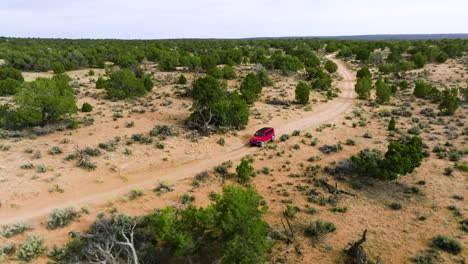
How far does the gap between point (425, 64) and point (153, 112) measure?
2899 inches

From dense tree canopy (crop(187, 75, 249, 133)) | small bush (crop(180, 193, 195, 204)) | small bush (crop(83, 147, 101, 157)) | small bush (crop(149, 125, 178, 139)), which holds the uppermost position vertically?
dense tree canopy (crop(187, 75, 249, 133))

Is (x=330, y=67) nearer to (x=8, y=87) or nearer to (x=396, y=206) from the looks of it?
(x=396, y=206)

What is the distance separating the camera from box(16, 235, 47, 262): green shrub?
14070mm

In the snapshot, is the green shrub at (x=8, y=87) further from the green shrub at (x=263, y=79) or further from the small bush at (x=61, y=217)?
the green shrub at (x=263, y=79)

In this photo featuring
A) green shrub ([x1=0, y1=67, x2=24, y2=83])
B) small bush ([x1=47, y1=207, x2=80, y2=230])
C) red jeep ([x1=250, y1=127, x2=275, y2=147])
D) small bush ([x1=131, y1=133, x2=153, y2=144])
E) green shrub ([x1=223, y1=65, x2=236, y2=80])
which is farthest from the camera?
green shrub ([x1=223, y1=65, x2=236, y2=80])

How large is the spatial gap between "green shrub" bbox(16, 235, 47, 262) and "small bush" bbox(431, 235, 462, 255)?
22.6 m

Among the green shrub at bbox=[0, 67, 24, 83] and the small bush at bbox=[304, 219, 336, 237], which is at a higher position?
the green shrub at bbox=[0, 67, 24, 83]

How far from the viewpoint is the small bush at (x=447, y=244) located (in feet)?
46.6

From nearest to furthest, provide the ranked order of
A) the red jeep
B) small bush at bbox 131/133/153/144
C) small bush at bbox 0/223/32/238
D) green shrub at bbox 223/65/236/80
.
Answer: small bush at bbox 0/223/32/238 < the red jeep < small bush at bbox 131/133/153/144 < green shrub at bbox 223/65/236/80

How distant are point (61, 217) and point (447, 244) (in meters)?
23.7

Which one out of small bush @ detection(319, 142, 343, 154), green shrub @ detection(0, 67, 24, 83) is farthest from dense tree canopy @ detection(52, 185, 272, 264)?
green shrub @ detection(0, 67, 24, 83)

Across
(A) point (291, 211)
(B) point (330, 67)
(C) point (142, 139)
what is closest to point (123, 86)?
(C) point (142, 139)

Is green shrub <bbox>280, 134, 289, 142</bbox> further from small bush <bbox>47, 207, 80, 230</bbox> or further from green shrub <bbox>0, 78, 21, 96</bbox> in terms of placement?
green shrub <bbox>0, 78, 21, 96</bbox>

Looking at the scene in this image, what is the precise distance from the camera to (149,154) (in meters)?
26.1
